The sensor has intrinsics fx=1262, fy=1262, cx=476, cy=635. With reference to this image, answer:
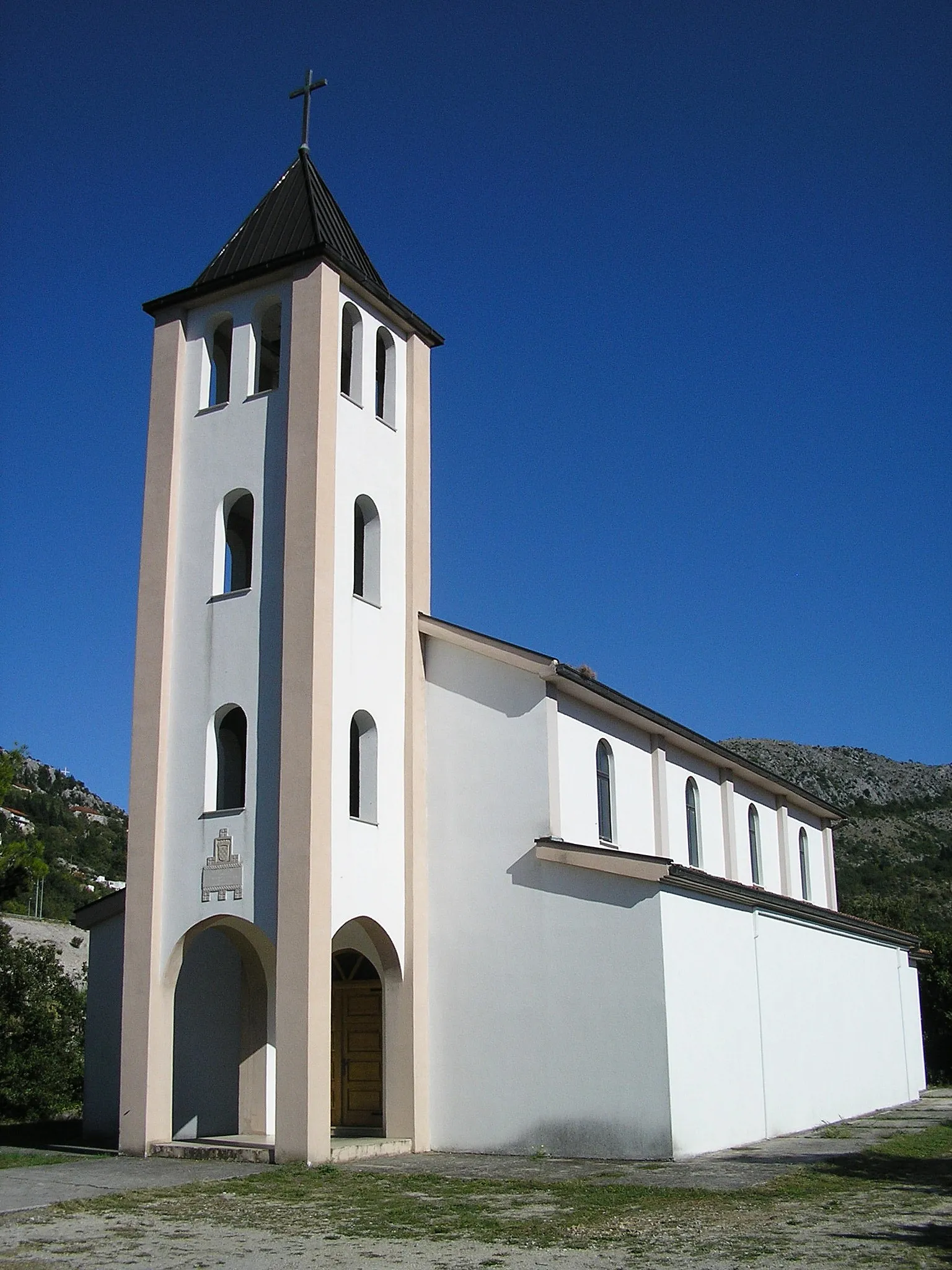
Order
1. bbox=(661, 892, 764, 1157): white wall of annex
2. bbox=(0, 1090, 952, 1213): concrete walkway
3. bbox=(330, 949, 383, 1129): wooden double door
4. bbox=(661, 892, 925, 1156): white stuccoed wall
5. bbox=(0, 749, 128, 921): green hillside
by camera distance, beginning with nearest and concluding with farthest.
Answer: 1. bbox=(0, 1090, 952, 1213): concrete walkway
2. bbox=(661, 892, 764, 1157): white wall of annex
3. bbox=(661, 892, 925, 1156): white stuccoed wall
4. bbox=(330, 949, 383, 1129): wooden double door
5. bbox=(0, 749, 128, 921): green hillside

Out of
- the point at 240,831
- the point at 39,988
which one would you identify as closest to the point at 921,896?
the point at 39,988

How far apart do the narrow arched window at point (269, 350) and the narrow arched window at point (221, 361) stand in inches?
22.1

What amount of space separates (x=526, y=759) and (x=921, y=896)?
50.7 metres

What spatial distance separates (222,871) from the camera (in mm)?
18891

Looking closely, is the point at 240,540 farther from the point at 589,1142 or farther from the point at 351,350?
the point at 589,1142

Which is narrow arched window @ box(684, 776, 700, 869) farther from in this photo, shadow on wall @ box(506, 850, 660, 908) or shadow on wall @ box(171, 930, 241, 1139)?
shadow on wall @ box(171, 930, 241, 1139)

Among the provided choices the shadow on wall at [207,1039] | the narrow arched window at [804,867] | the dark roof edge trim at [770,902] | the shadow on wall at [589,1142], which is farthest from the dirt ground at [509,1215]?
the narrow arched window at [804,867]

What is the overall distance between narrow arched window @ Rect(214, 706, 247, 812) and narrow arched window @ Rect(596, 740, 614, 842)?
607 centimetres

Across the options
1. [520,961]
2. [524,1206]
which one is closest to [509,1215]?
[524,1206]

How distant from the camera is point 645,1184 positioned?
15.0 m

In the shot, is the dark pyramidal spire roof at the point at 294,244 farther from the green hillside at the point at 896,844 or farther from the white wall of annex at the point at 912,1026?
the green hillside at the point at 896,844

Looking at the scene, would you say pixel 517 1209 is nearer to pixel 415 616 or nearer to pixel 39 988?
pixel 415 616

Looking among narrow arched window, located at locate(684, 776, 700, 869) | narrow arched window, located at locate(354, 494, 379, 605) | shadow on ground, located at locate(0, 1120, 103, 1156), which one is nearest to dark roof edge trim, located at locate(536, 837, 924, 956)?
narrow arched window, located at locate(684, 776, 700, 869)

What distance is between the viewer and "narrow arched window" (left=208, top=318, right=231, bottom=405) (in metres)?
21.9
